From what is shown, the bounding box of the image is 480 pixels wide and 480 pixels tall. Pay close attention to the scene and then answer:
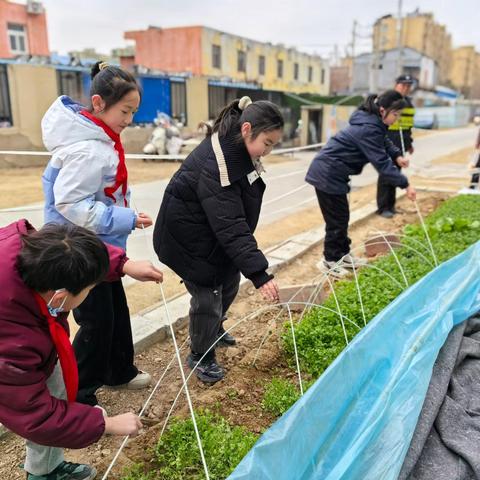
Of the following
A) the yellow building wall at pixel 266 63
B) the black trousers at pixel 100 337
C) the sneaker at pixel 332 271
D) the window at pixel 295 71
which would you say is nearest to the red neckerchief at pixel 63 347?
the black trousers at pixel 100 337

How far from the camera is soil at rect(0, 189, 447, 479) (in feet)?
7.14

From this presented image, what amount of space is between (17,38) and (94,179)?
27509mm

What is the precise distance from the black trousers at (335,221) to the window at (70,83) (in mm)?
12266

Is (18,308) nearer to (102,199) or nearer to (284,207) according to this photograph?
(102,199)

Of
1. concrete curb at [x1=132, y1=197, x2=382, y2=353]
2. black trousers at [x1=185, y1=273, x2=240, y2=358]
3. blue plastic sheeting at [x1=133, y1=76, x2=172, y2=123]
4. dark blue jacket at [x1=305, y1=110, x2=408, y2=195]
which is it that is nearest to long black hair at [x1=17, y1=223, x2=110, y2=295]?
black trousers at [x1=185, y1=273, x2=240, y2=358]

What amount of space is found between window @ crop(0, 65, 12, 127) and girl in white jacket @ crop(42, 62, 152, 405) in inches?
489

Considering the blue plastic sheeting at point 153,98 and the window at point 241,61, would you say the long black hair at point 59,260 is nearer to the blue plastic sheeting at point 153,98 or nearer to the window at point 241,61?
the blue plastic sheeting at point 153,98

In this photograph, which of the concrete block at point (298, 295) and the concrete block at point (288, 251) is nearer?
the concrete block at point (298, 295)

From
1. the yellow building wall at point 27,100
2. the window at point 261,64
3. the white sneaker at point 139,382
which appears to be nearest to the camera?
the white sneaker at point 139,382

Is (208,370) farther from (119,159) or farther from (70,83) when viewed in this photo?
(70,83)

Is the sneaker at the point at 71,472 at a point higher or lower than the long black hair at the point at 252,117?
lower

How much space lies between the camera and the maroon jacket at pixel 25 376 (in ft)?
4.36

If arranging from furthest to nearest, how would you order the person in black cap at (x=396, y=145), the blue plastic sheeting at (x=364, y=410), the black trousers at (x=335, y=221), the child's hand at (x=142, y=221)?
the person in black cap at (x=396, y=145) → the black trousers at (x=335, y=221) → the child's hand at (x=142, y=221) → the blue plastic sheeting at (x=364, y=410)

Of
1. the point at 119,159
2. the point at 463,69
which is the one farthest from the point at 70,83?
the point at 463,69
